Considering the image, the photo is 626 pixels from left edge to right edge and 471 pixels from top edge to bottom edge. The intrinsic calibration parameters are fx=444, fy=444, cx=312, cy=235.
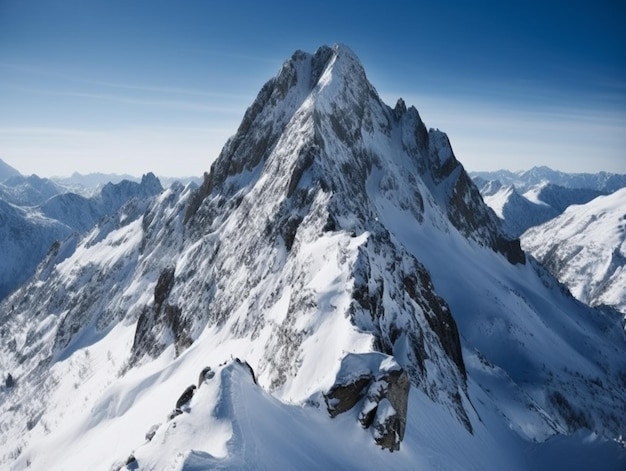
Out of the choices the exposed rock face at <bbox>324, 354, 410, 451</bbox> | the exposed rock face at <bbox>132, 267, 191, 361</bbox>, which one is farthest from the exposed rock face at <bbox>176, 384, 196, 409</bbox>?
the exposed rock face at <bbox>132, 267, 191, 361</bbox>

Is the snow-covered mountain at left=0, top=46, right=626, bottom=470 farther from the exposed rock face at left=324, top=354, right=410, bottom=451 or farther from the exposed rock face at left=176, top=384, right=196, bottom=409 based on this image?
the exposed rock face at left=176, top=384, right=196, bottom=409

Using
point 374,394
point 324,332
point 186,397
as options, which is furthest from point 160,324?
point 374,394

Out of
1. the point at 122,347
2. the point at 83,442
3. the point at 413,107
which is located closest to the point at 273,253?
the point at 83,442

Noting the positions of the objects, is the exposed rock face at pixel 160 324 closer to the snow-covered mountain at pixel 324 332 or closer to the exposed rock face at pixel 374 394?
the snow-covered mountain at pixel 324 332

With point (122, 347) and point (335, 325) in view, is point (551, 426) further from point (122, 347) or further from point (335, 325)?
point (122, 347)

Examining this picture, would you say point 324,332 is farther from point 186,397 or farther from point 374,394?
point 186,397
